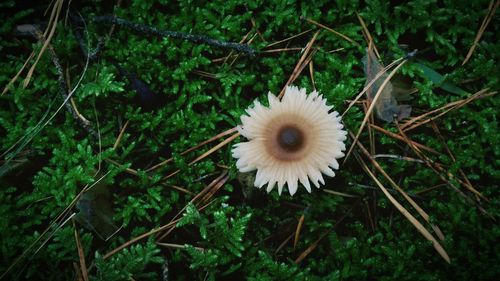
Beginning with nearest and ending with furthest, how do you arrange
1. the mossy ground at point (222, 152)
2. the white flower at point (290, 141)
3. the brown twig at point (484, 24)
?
the white flower at point (290, 141) < the mossy ground at point (222, 152) < the brown twig at point (484, 24)

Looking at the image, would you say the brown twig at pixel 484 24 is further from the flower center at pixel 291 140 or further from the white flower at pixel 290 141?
the flower center at pixel 291 140

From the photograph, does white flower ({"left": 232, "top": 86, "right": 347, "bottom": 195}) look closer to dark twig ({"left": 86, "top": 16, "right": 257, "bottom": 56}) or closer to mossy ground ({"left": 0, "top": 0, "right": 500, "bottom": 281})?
mossy ground ({"left": 0, "top": 0, "right": 500, "bottom": 281})

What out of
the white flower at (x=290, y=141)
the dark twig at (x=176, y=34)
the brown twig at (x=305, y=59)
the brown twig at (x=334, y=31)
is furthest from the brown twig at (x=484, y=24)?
the dark twig at (x=176, y=34)

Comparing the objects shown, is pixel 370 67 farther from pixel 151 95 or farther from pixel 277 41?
pixel 151 95

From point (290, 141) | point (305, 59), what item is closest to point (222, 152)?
point (290, 141)

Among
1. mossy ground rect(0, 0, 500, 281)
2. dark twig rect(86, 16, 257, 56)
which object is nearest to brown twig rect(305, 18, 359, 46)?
mossy ground rect(0, 0, 500, 281)

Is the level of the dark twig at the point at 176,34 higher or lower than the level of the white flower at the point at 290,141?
higher
